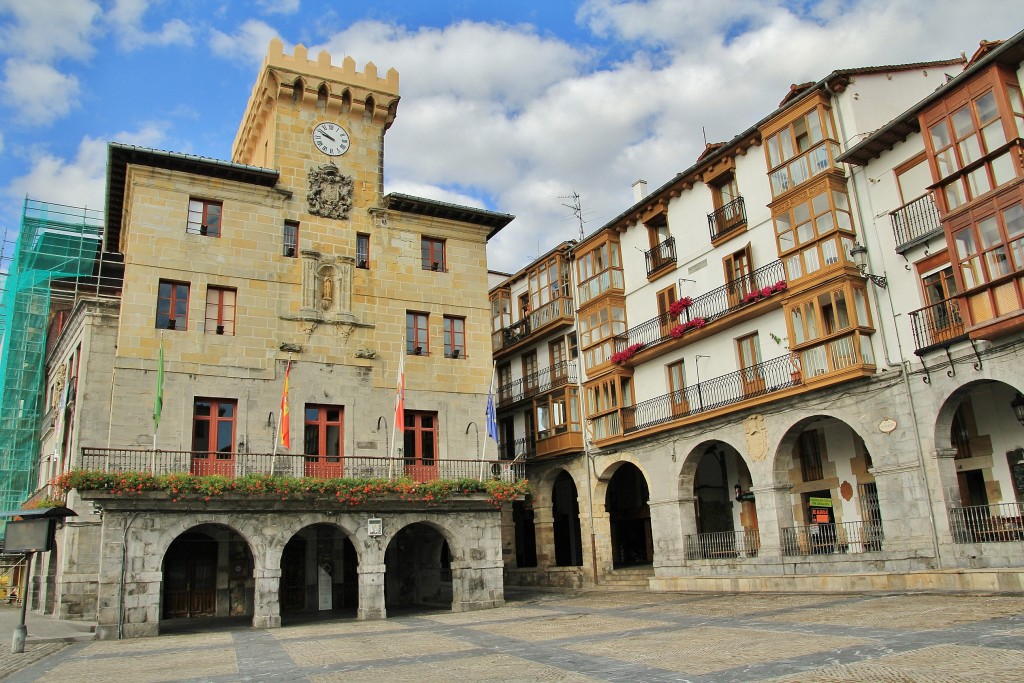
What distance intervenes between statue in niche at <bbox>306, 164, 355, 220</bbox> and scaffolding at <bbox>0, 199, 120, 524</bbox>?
52.0 feet

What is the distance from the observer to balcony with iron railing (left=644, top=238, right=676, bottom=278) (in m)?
28.8

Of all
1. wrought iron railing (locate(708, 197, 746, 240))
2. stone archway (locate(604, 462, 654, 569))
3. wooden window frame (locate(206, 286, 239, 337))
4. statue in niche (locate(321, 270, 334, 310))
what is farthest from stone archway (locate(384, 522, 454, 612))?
wrought iron railing (locate(708, 197, 746, 240))

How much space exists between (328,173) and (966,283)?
19.1 meters

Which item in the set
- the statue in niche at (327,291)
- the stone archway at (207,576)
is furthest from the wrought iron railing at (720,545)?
the stone archway at (207,576)

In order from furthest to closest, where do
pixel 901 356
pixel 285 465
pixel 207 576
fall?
1. pixel 207 576
2. pixel 285 465
3. pixel 901 356

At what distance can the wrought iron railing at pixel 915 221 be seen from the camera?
20312 mm

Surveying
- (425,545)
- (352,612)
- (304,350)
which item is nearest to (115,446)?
(304,350)

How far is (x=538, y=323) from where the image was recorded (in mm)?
34562

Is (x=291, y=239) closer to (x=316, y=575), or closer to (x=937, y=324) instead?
(x=316, y=575)

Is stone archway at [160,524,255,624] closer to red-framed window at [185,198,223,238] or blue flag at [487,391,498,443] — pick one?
blue flag at [487,391,498,443]

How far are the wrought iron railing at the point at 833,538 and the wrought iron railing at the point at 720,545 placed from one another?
208 cm

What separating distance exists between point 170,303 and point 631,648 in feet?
55.9

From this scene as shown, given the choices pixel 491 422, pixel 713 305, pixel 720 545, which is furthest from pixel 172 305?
pixel 720 545

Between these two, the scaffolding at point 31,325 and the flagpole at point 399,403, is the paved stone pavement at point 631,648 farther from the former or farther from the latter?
the scaffolding at point 31,325
